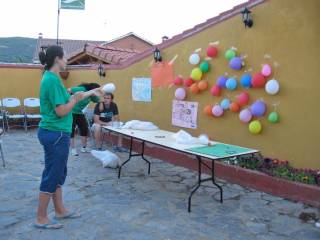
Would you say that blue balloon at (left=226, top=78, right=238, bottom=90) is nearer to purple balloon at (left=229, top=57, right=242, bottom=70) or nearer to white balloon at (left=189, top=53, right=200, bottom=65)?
purple balloon at (left=229, top=57, right=242, bottom=70)

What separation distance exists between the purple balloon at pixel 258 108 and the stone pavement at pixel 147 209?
1.11 meters

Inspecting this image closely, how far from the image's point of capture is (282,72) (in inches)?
212

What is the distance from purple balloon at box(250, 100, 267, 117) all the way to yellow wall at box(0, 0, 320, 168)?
83 mm

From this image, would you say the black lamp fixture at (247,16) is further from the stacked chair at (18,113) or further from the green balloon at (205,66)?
the stacked chair at (18,113)

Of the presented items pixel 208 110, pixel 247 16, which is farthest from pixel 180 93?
pixel 247 16

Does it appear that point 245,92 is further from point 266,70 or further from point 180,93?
point 180,93

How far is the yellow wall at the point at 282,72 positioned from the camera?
5082 mm

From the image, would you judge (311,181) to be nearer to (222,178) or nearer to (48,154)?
(222,178)

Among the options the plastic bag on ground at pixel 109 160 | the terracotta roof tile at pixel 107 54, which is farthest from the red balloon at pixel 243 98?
the terracotta roof tile at pixel 107 54

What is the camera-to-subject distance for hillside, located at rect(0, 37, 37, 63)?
29.8 metres

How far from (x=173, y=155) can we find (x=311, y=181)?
2.68 m

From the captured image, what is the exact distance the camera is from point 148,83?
8.09m

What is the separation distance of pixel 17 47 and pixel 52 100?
3186cm

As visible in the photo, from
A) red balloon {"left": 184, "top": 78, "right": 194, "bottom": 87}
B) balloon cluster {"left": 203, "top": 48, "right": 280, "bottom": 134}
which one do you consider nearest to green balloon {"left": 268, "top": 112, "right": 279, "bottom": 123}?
balloon cluster {"left": 203, "top": 48, "right": 280, "bottom": 134}
